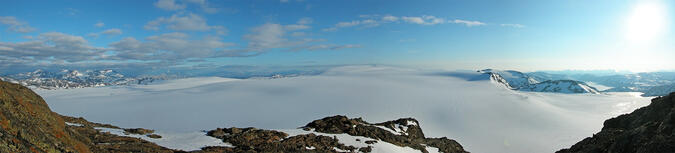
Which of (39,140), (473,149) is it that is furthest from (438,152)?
(473,149)

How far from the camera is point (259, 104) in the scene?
126688 mm

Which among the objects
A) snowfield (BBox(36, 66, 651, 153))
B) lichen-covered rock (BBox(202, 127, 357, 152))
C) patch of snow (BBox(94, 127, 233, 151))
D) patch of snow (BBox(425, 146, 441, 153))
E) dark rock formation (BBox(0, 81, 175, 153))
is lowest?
snowfield (BBox(36, 66, 651, 153))

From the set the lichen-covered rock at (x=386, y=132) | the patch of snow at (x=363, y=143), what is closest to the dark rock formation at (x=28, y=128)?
the patch of snow at (x=363, y=143)

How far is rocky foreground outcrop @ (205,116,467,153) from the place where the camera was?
25.0 meters

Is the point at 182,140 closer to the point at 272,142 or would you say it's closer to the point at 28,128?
the point at 272,142

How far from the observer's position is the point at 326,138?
30.0m

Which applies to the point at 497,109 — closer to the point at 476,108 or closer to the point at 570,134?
the point at 476,108

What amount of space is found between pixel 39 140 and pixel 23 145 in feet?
6.60

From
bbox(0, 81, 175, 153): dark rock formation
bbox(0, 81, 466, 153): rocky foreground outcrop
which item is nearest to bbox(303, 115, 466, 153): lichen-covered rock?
bbox(0, 81, 466, 153): rocky foreground outcrop

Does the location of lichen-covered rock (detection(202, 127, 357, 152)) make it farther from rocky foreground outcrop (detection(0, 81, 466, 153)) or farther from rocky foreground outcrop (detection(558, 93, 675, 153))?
rocky foreground outcrop (detection(558, 93, 675, 153))

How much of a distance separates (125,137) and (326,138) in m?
17.3

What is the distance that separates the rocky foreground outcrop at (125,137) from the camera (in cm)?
984

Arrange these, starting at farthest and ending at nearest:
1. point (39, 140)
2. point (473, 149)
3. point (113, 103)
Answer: point (113, 103) → point (473, 149) → point (39, 140)

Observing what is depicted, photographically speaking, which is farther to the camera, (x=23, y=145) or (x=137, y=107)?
(x=137, y=107)
